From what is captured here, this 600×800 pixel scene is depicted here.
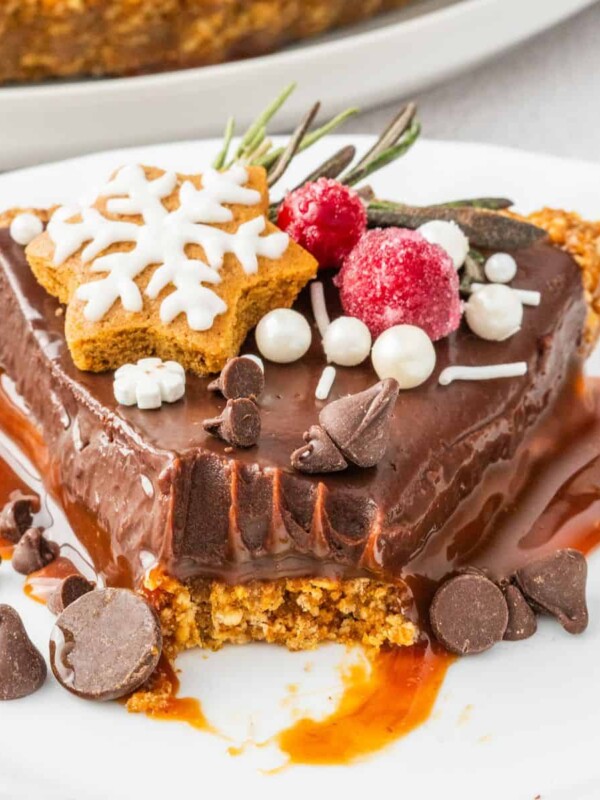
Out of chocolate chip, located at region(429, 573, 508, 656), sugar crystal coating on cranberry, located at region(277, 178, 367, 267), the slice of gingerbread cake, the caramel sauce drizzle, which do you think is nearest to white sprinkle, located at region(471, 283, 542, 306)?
the slice of gingerbread cake

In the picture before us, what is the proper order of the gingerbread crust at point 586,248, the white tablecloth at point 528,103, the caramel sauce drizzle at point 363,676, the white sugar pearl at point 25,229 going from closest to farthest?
the caramel sauce drizzle at point 363,676
the white sugar pearl at point 25,229
the gingerbread crust at point 586,248
the white tablecloth at point 528,103

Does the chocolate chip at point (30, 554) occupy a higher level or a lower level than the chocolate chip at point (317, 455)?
lower

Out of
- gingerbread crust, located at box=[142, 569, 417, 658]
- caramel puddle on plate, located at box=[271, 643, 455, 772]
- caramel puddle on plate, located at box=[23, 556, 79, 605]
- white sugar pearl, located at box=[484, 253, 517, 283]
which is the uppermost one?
white sugar pearl, located at box=[484, 253, 517, 283]

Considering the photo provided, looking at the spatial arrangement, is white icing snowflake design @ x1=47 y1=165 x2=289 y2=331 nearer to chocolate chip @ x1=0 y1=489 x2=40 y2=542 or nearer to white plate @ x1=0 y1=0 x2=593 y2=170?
chocolate chip @ x1=0 y1=489 x2=40 y2=542

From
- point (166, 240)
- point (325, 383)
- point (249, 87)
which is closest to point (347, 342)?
point (325, 383)

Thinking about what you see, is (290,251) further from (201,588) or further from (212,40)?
(212,40)

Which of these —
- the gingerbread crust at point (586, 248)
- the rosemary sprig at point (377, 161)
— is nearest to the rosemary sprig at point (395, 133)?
the rosemary sprig at point (377, 161)

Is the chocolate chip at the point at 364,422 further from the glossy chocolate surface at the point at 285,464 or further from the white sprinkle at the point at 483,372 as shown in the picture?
the white sprinkle at the point at 483,372
